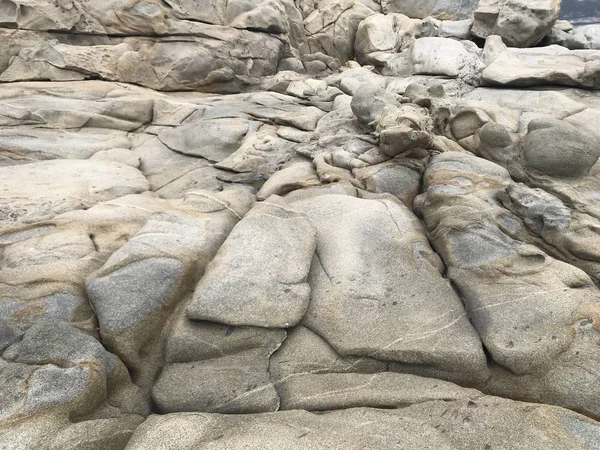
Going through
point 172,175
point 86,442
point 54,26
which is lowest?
point 172,175

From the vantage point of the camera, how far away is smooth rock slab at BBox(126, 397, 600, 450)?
9.50ft

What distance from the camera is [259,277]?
446cm

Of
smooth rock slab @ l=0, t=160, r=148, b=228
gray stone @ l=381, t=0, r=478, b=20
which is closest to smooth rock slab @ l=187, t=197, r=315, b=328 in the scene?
smooth rock slab @ l=0, t=160, r=148, b=228

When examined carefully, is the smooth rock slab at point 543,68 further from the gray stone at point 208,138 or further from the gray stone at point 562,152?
the gray stone at point 208,138

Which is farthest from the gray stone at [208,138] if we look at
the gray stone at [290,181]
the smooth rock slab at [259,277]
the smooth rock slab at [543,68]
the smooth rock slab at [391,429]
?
the smooth rock slab at [543,68]

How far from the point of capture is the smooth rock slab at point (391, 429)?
2894mm

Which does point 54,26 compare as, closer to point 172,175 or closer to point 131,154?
point 131,154

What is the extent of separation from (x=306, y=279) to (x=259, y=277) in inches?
21.8

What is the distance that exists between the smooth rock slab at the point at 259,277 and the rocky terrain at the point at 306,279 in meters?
0.02

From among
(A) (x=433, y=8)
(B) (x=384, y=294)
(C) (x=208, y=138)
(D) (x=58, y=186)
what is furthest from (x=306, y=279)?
(A) (x=433, y=8)

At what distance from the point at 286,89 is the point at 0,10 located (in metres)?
8.33

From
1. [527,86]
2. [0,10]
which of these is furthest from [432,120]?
[0,10]

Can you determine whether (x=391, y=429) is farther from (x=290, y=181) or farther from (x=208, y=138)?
(x=208, y=138)

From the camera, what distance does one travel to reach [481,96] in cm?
1081
